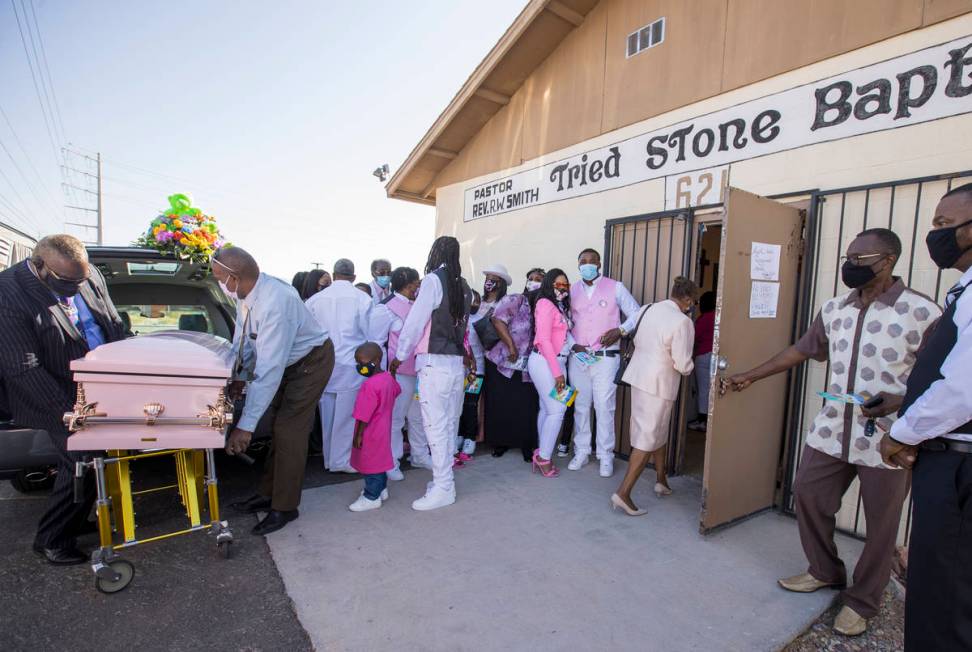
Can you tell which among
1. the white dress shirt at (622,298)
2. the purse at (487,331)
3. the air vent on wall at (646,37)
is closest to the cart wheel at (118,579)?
the purse at (487,331)

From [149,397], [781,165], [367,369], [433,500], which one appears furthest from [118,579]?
[781,165]

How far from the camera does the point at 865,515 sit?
2600mm

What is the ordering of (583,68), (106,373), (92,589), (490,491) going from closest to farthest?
(106,373) → (92,589) → (490,491) → (583,68)

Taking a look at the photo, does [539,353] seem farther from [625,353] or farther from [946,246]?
[946,246]

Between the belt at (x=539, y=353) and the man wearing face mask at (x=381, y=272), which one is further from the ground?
the man wearing face mask at (x=381, y=272)

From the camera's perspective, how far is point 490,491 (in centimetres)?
412

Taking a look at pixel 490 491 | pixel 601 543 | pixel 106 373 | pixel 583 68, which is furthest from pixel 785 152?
pixel 106 373

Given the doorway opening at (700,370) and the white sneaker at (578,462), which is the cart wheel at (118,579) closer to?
the white sneaker at (578,462)

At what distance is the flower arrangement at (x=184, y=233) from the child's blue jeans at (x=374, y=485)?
6.51 feet

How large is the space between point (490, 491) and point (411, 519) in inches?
31.4

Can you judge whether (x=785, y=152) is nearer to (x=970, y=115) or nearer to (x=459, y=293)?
(x=970, y=115)

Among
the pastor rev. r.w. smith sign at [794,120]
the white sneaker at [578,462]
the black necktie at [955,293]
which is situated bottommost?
the white sneaker at [578,462]

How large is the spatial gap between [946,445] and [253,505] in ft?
12.8

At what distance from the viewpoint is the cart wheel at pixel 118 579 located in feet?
8.47
